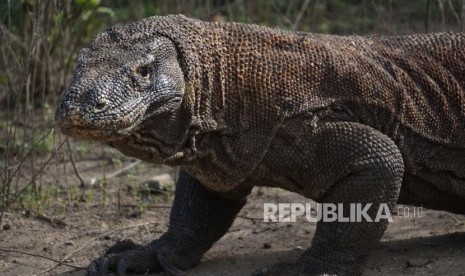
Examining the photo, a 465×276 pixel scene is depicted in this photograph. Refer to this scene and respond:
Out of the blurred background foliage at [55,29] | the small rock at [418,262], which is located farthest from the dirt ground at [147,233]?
the blurred background foliage at [55,29]

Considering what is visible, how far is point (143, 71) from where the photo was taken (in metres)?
5.35

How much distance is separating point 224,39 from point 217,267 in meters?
1.41

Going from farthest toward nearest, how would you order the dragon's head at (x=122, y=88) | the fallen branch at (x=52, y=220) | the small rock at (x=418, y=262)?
the fallen branch at (x=52, y=220)
the small rock at (x=418, y=262)
the dragon's head at (x=122, y=88)

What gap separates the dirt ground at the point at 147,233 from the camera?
6305mm

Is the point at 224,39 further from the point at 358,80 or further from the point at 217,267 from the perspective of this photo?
the point at 217,267

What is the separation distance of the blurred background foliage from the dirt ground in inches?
11.5

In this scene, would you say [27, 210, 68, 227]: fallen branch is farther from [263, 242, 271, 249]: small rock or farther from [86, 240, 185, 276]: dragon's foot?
[263, 242, 271, 249]: small rock

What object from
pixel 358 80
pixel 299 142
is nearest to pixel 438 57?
pixel 358 80

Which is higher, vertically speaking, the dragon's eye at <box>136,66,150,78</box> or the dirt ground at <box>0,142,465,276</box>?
the dragon's eye at <box>136,66,150,78</box>

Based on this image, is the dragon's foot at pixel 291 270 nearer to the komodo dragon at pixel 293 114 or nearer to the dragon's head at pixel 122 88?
the komodo dragon at pixel 293 114

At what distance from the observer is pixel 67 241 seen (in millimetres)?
7258

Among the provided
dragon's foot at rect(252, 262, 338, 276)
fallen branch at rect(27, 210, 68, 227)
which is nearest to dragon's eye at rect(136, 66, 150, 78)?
dragon's foot at rect(252, 262, 338, 276)

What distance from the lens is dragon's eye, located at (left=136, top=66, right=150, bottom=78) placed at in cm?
532

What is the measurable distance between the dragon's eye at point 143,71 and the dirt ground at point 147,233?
142cm
